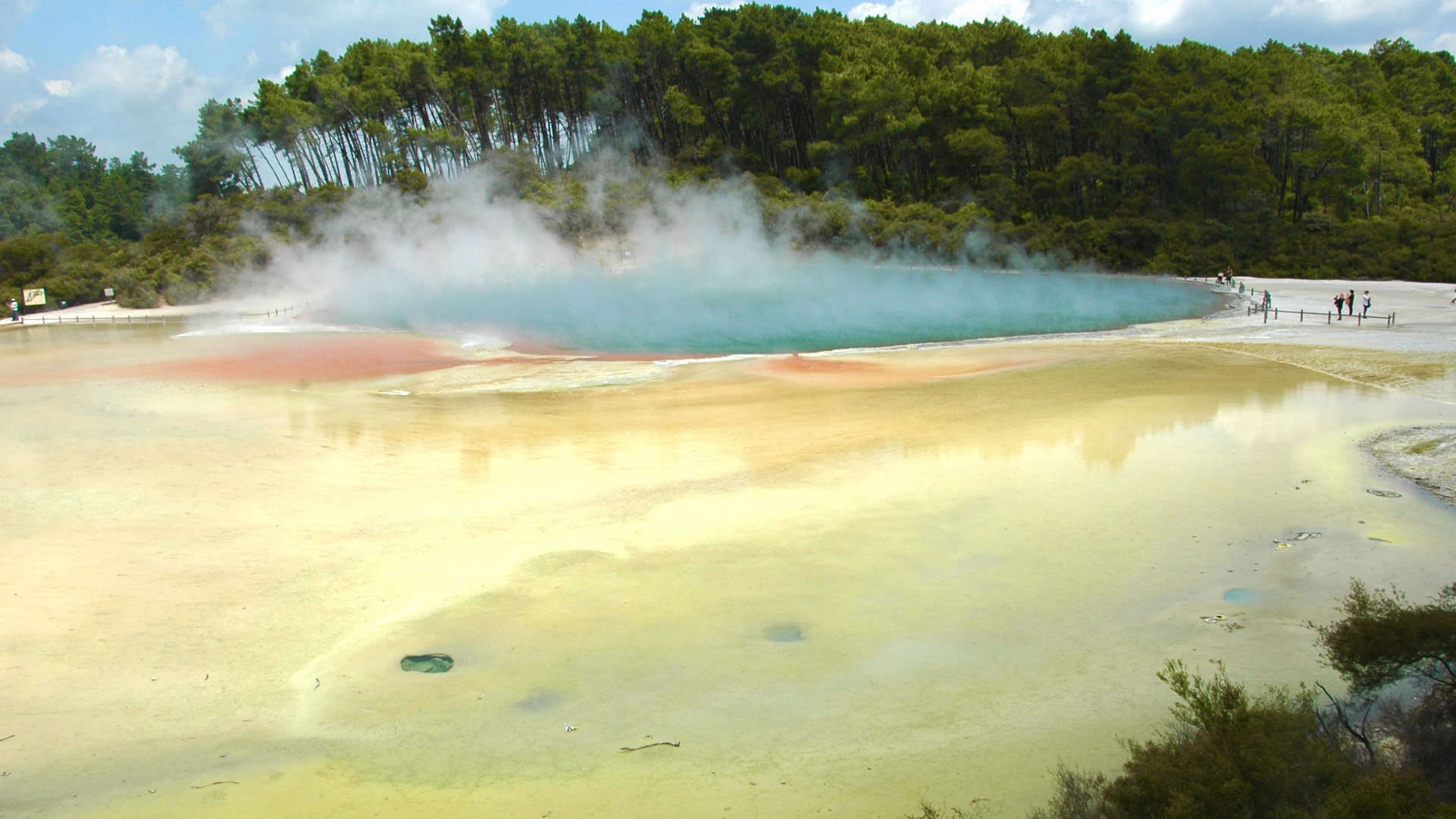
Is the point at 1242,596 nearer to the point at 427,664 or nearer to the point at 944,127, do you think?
the point at 427,664

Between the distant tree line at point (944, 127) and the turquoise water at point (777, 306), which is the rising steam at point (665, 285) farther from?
the distant tree line at point (944, 127)

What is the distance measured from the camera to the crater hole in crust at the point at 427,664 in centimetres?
779

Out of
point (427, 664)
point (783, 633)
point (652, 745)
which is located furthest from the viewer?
point (783, 633)

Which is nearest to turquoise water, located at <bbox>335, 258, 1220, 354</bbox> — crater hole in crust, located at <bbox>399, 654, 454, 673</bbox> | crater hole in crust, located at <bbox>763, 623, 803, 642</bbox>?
crater hole in crust, located at <bbox>763, 623, 803, 642</bbox>

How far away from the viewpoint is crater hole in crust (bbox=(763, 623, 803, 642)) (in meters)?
8.15

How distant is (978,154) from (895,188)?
584cm

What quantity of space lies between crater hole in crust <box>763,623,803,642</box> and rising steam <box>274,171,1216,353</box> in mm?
19747

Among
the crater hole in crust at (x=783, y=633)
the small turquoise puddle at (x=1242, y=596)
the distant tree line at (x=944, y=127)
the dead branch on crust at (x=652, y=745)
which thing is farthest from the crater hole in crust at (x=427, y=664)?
the distant tree line at (x=944, y=127)

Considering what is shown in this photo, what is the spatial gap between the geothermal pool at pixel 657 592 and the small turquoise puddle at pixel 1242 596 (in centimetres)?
8

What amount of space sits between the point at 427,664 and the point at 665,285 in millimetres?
39731

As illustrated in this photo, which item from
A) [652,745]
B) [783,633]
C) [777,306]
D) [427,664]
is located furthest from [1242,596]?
[777,306]

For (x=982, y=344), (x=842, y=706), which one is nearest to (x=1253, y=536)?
(x=842, y=706)

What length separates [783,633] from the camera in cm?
827

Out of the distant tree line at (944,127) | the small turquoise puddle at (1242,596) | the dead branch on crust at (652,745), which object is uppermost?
the distant tree line at (944,127)
